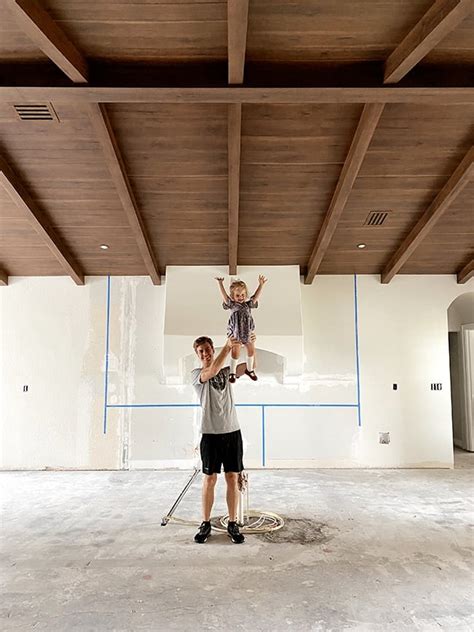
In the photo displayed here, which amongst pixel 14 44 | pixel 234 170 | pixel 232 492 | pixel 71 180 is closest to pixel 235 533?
pixel 232 492

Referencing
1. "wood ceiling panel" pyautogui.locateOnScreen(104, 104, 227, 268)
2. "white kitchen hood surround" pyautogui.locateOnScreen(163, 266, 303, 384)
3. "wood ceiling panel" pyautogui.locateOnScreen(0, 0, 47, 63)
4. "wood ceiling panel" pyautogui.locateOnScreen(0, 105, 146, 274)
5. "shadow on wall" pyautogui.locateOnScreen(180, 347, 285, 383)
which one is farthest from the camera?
"shadow on wall" pyautogui.locateOnScreen(180, 347, 285, 383)

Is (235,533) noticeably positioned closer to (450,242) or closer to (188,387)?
(188,387)

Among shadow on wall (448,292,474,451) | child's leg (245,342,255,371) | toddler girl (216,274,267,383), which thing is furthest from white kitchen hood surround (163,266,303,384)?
shadow on wall (448,292,474,451)

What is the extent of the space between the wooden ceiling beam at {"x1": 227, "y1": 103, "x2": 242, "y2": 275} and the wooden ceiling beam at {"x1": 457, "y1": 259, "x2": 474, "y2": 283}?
3.48 metres

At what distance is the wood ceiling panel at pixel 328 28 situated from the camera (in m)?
3.34

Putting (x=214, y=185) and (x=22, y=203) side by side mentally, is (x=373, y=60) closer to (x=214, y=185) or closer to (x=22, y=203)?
(x=214, y=185)

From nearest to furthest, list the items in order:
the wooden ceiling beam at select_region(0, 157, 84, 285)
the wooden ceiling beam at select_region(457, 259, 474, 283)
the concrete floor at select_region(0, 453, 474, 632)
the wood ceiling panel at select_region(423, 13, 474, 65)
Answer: the concrete floor at select_region(0, 453, 474, 632) → the wood ceiling panel at select_region(423, 13, 474, 65) → the wooden ceiling beam at select_region(0, 157, 84, 285) → the wooden ceiling beam at select_region(457, 259, 474, 283)

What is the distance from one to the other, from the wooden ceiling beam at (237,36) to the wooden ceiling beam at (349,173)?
1217 millimetres

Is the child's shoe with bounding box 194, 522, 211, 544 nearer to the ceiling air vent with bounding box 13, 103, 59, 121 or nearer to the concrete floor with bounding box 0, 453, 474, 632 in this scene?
the concrete floor with bounding box 0, 453, 474, 632

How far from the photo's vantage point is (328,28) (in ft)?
11.6

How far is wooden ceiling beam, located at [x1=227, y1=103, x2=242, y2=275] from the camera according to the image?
4258 mm

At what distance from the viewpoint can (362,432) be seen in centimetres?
752

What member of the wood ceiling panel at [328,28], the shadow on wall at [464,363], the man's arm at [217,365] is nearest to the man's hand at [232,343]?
the man's arm at [217,365]

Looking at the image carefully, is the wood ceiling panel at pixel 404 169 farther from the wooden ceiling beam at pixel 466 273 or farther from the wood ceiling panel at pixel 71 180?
the wood ceiling panel at pixel 71 180
